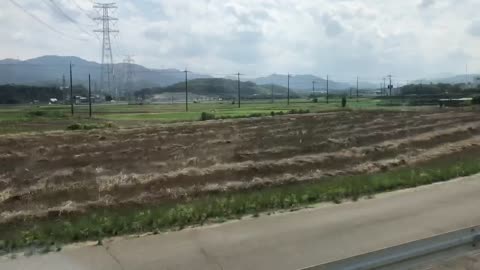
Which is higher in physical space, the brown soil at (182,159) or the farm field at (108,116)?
the farm field at (108,116)

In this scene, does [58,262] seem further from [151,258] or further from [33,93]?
[33,93]

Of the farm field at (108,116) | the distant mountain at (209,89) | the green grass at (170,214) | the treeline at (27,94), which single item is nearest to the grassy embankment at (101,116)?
the farm field at (108,116)

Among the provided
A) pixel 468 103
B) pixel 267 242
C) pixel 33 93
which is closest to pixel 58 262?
pixel 267 242

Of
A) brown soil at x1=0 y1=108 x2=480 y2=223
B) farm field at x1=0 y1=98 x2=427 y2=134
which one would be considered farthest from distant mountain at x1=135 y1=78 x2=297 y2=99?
brown soil at x1=0 y1=108 x2=480 y2=223

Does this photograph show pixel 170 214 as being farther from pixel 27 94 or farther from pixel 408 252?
pixel 27 94

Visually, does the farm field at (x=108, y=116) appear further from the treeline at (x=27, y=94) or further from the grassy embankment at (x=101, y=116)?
the treeline at (x=27, y=94)

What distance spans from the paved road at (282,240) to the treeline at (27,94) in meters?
91.5

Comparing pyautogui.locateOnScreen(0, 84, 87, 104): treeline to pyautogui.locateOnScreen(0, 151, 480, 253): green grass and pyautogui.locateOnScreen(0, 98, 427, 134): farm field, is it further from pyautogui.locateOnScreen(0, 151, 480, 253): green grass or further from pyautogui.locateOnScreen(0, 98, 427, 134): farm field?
pyautogui.locateOnScreen(0, 151, 480, 253): green grass

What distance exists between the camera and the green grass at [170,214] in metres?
7.99

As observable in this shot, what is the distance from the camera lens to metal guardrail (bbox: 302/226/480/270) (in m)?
4.22

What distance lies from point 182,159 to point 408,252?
49.9 feet

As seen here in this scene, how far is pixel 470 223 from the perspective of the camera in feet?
27.8

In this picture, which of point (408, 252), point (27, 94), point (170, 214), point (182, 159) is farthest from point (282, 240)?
point (27, 94)

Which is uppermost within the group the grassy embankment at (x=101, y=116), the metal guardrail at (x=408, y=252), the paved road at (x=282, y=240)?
the metal guardrail at (x=408, y=252)
